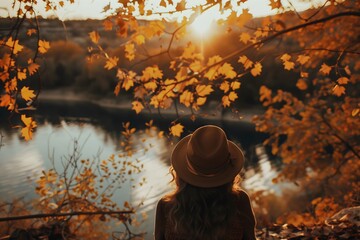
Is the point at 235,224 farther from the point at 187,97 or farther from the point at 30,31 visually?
the point at 30,31

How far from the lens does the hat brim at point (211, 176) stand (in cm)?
252

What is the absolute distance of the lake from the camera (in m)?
20.5

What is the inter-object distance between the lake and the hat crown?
36.0 feet

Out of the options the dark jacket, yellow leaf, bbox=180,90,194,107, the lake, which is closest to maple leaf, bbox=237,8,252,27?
yellow leaf, bbox=180,90,194,107

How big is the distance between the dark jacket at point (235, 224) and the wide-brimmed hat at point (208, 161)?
0.20 meters

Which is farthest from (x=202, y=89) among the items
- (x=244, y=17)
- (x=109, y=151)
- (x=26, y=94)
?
(x=109, y=151)

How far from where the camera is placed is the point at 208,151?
259cm

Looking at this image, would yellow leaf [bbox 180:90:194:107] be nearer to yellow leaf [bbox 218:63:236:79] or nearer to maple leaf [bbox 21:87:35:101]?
yellow leaf [bbox 218:63:236:79]

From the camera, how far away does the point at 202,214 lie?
2533mm

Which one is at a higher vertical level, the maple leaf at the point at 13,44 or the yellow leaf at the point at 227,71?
the maple leaf at the point at 13,44

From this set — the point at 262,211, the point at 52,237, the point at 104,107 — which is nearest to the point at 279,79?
the point at 104,107

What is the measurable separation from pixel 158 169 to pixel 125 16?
68.5 feet

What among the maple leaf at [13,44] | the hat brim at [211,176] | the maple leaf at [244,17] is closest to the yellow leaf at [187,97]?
the maple leaf at [244,17]

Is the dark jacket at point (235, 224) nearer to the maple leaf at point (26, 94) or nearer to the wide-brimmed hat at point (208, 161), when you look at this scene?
the wide-brimmed hat at point (208, 161)
